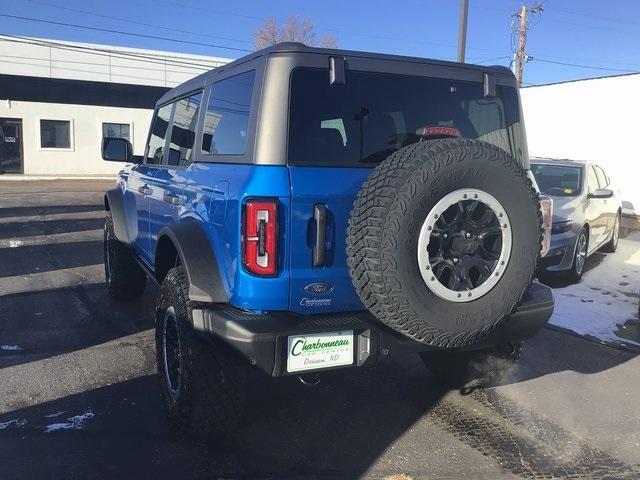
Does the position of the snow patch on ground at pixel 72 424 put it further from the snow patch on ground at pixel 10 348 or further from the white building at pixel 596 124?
the white building at pixel 596 124

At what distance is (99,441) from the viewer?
129 inches

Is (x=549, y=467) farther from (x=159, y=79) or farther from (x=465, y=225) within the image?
(x=159, y=79)

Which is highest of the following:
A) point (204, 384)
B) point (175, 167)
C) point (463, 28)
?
point (463, 28)

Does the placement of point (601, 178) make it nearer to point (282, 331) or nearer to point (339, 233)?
point (339, 233)

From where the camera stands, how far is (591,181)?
799cm

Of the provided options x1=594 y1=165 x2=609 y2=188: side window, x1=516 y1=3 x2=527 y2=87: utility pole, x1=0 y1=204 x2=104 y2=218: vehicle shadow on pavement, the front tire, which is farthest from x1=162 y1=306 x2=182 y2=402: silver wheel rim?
x1=516 y1=3 x2=527 y2=87: utility pole

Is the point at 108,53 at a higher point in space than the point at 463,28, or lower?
higher

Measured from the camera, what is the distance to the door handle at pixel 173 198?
360 centimetres

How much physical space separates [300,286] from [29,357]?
9.51 feet

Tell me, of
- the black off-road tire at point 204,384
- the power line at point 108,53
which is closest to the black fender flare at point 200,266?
the black off-road tire at point 204,384

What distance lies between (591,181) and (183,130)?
608cm

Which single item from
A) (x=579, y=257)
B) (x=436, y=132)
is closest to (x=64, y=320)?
(x=436, y=132)

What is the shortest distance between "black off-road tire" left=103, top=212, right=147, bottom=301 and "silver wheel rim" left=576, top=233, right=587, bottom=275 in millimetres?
5209

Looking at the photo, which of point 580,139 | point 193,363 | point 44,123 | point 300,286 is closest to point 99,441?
point 193,363
